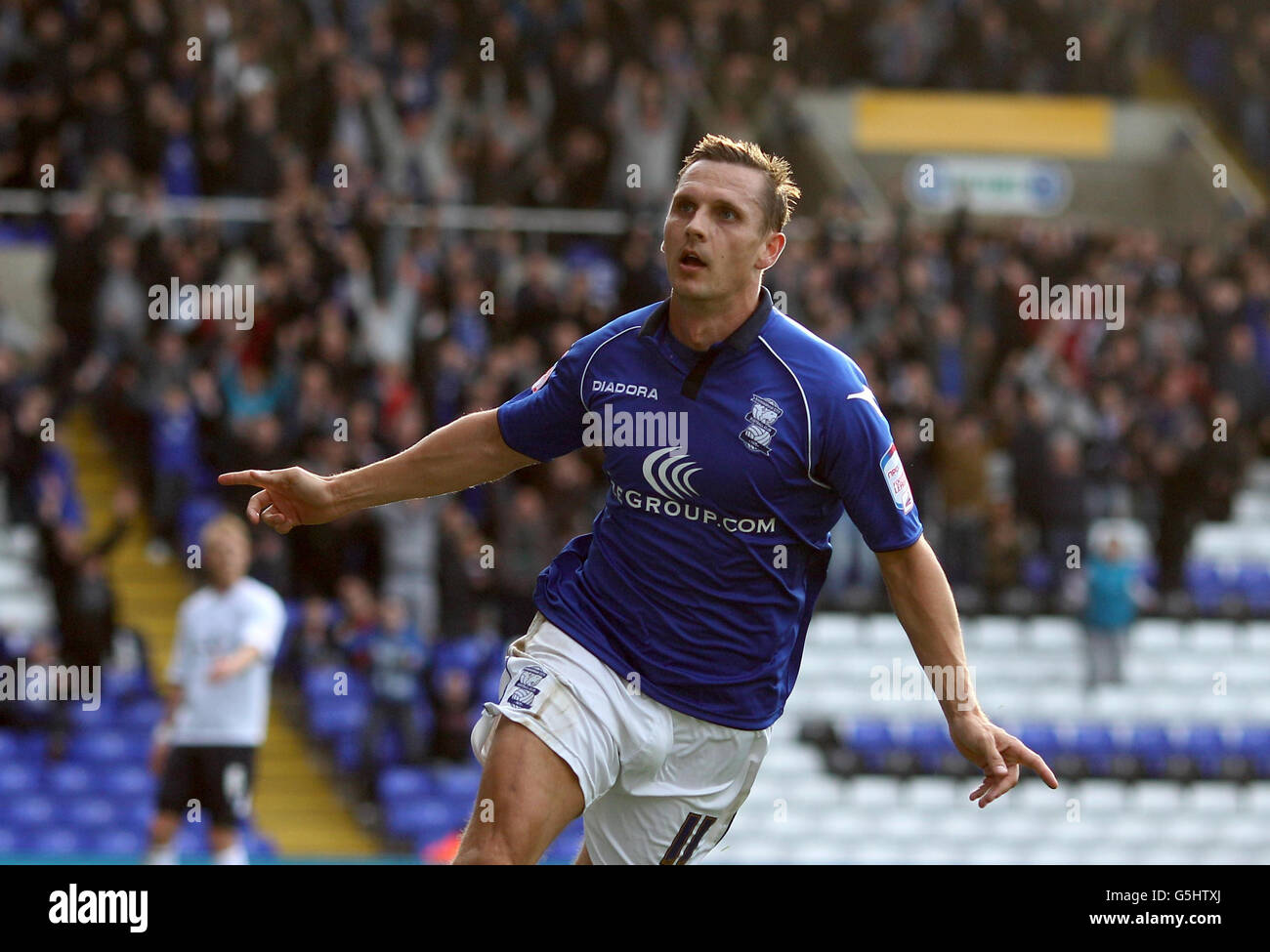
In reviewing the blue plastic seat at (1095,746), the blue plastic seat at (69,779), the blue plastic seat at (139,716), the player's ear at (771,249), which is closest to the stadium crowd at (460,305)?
the blue plastic seat at (139,716)

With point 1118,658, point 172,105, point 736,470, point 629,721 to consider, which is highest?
point 172,105

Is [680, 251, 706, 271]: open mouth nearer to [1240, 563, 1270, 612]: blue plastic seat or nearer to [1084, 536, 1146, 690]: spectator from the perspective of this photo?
[1084, 536, 1146, 690]: spectator

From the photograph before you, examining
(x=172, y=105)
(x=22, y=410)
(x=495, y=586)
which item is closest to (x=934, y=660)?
(x=495, y=586)

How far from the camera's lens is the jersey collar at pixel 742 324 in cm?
497

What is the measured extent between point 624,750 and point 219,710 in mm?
5061

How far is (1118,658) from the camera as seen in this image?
1459 cm

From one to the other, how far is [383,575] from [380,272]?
273 centimetres

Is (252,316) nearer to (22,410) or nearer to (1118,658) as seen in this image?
(22,410)

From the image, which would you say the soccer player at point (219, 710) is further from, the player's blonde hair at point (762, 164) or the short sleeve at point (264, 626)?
the player's blonde hair at point (762, 164)

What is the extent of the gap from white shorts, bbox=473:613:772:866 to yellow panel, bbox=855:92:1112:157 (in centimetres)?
1568

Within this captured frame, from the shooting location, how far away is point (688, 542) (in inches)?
195

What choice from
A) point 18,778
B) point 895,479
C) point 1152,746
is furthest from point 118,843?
point 895,479
